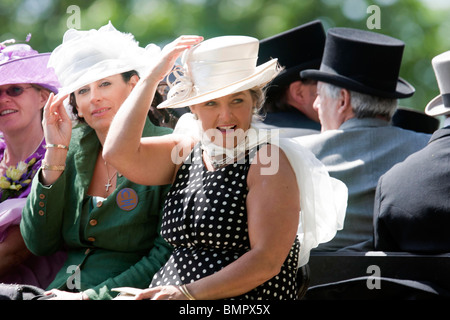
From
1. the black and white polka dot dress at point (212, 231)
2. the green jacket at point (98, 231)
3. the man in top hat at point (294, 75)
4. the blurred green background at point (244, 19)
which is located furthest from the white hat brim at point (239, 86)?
the blurred green background at point (244, 19)

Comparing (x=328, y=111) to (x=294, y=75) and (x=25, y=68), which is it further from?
(x=25, y=68)

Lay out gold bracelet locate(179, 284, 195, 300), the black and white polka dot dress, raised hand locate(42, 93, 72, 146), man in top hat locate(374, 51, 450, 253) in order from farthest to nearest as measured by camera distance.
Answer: raised hand locate(42, 93, 72, 146) → man in top hat locate(374, 51, 450, 253) → the black and white polka dot dress → gold bracelet locate(179, 284, 195, 300)

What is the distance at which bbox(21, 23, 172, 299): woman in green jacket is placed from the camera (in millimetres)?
3455

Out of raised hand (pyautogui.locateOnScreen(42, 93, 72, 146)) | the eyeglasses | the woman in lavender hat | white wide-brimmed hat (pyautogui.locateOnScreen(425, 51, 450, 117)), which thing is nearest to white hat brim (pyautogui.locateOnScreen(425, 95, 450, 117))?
white wide-brimmed hat (pyautogui.locateOnScreen(425, 51, 450, 117))

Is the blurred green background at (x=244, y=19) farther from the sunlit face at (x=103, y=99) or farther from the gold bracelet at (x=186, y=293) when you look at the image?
the gold bracelet at (x=186, y=293)

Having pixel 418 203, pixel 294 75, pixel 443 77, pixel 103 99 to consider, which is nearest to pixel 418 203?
pixel 418 203

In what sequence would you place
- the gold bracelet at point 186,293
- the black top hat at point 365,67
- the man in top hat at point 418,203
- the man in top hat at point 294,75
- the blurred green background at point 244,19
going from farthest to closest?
the blurred green background at point 244,19, the man in top hat at point 294,75, the black top hat at point 365,67, the man in top hat at point 418,203, the gold bracelet at point 186,293

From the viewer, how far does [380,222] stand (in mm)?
3484

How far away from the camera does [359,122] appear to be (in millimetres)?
4098

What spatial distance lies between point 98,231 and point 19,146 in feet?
3.89

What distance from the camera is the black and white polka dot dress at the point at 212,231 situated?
2.97m

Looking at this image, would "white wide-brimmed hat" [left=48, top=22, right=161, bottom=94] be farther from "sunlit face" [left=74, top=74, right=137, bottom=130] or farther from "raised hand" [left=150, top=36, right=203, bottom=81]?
"raised hand" [left=150, top=36, right=203, bottom=81]

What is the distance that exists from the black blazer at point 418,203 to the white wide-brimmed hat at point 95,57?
4.19 feet

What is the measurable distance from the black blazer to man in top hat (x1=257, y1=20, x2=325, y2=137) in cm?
151
